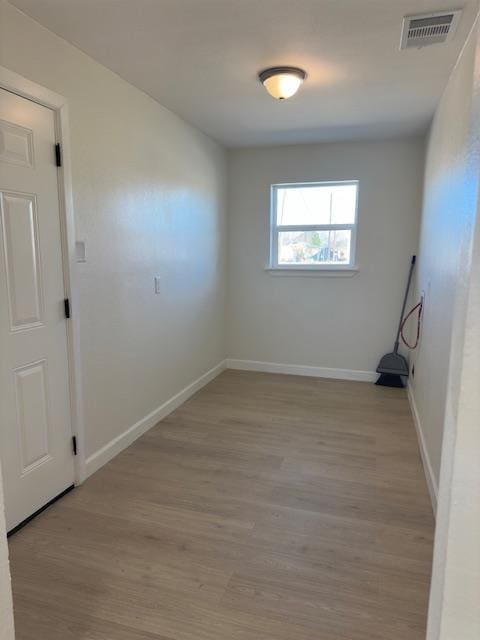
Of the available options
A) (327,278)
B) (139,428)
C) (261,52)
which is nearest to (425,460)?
(139,428)

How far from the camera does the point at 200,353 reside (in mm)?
4305

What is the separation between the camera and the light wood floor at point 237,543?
162 cm

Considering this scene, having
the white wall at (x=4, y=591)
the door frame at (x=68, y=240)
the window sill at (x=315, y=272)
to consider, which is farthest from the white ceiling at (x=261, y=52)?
the white wall at (x=4, y=591)

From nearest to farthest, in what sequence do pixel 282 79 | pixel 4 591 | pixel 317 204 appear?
pixel 4 591 < pixel 282 79 < pixel 317 204

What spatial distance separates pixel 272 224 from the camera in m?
4.73

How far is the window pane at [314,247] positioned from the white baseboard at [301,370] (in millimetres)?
1199

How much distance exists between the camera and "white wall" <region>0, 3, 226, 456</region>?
236 centimetres

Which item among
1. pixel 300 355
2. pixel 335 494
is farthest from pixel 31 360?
pixel 300 355

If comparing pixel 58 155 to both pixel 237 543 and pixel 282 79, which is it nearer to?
pixel 282 79

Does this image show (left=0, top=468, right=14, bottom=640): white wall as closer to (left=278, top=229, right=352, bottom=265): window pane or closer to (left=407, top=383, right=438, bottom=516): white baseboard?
(left=407, top=383, right=438, bottom=516): white baseboard

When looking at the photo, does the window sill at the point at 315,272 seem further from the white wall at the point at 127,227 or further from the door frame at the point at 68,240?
the door frame at the point at 68,240

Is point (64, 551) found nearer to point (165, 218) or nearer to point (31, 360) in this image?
point (31, 360)

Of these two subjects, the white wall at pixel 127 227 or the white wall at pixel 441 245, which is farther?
the white wall at pixel 127 227

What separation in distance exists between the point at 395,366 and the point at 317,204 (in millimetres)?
1924
